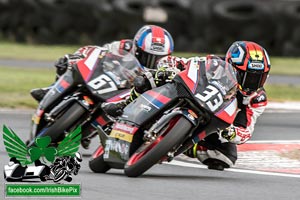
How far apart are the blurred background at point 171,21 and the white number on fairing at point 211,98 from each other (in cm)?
1518

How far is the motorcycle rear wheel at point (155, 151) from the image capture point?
29.9 ft

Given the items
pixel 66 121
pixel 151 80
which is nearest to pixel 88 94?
pixel 66 121

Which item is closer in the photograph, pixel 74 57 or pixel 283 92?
pixel 74 57

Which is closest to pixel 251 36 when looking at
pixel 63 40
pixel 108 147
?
pixel 63 40

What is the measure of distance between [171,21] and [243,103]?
15.8m

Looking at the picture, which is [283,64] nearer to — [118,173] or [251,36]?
[251,36]

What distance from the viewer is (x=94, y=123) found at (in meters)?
11.3

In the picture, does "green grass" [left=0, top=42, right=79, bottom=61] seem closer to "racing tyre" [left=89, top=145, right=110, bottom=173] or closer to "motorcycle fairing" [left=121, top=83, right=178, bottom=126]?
"racing tyre" [left=89, top=145, right=110, bottom=173]

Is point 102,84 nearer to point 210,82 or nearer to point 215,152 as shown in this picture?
point 215,152

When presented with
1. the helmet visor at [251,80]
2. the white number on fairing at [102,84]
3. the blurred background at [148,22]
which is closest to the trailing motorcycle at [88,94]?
the white number on fairing at [102,84]

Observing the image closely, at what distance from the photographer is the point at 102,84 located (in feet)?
36.4

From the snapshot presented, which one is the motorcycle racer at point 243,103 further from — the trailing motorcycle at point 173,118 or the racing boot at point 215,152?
the trailing motorcycle at point 173,118

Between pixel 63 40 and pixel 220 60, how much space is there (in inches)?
787

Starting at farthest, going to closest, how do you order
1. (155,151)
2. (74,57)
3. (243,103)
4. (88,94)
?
1. (74,57)
2. (88,94)
3. (243,103)
4. (155,151)
